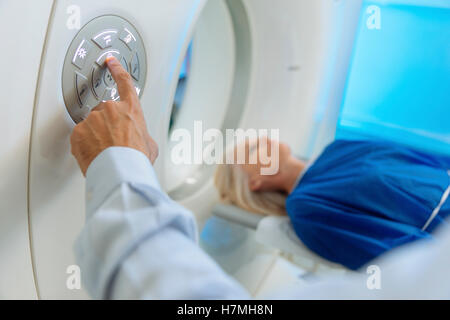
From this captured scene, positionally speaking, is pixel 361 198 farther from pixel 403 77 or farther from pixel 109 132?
pixel 403 77

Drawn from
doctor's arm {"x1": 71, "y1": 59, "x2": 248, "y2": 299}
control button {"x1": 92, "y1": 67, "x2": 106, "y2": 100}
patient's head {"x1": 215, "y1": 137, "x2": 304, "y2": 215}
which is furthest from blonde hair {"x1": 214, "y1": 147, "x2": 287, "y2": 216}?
doctor's arm {"x1": 71, "y1": 59, "x2": 248, "y2": 299}

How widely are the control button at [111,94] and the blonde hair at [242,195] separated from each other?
2.18 ft

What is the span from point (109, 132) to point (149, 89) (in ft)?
0.68

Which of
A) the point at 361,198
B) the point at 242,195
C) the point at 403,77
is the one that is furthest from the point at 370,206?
the point at 403,77

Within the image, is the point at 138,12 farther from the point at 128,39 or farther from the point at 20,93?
the point at 20,93

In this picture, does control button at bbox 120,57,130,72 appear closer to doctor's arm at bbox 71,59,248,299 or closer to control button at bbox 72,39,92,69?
control button at bbox 72,39,92,69

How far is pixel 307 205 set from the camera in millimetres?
1211

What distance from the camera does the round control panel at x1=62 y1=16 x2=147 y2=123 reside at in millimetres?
538

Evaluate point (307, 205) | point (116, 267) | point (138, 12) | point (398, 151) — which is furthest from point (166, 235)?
point (398, 151)

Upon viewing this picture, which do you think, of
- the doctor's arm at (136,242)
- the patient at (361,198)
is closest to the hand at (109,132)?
the doctor's arm at (136,242)

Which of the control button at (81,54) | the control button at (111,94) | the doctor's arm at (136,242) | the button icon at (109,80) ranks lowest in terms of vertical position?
the doctor's arm at (136,242)

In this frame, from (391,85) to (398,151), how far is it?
740mm

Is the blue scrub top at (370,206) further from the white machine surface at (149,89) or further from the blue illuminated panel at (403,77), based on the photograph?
the blue illuminated panel at (403,77)

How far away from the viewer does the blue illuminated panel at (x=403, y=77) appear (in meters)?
1.74
